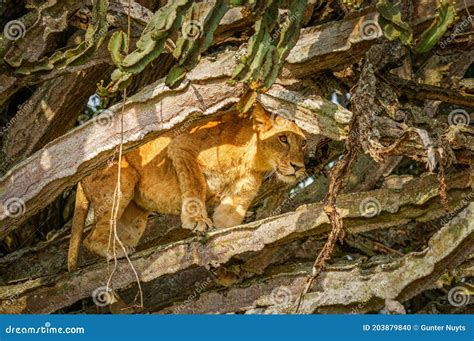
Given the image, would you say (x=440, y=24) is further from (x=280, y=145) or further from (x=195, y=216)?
(x=195, y=216)

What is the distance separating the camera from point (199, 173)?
8.66 meters

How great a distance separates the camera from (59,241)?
932 centimetres

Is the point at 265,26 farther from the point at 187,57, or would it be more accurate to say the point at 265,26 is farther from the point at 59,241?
the point at 59,241

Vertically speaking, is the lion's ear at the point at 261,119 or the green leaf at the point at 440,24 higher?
the green leaf at the point at 440,24

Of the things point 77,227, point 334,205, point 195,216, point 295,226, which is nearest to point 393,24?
point 334,205

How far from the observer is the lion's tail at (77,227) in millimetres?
8703

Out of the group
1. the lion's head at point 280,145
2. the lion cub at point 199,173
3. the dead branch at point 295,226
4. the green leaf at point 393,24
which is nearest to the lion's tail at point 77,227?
the lion cub at point 199,173

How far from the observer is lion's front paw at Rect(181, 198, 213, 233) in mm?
8398

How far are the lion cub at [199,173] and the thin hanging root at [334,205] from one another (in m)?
1.58

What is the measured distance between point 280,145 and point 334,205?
184 centimetres

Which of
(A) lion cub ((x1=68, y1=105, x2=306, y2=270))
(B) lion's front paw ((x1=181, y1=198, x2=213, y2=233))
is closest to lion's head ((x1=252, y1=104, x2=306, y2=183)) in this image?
(A) lion cub ((x1=68, y1=105, x2=306, y2=270))

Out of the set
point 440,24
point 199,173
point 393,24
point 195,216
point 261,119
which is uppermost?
point 393,24

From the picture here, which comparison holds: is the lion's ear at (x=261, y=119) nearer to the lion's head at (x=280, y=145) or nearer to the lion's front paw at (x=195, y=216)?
the lion's head at (x=280, y=145)

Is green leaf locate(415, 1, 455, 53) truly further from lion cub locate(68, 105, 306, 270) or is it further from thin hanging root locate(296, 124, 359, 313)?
lion cub locate(68, 105, 306, 270)
